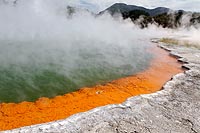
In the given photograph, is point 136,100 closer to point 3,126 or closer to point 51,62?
point 3,126

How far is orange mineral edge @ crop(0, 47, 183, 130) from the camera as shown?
676 cm

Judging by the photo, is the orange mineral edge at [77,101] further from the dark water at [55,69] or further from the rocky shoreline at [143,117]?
the rocky shoreline at [143,117]

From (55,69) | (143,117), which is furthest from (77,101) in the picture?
(55,69)

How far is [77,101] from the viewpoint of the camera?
26.1ft

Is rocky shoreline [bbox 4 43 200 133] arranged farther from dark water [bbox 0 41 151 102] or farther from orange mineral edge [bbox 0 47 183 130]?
dark water [bbox 0 41 151 102]

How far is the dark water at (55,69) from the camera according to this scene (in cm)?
869

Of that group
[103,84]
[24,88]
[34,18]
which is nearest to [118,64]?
[103,84]

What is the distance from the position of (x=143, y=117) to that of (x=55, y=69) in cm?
547

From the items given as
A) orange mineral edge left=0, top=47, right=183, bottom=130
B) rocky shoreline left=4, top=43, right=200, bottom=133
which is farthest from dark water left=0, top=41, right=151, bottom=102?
rocky shoreline left=4, top=43, right=200, bottom=133

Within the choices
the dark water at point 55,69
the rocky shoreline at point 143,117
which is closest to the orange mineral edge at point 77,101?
the dark water at point 55,69

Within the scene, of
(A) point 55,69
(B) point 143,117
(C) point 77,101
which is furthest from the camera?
(A) point 55,69

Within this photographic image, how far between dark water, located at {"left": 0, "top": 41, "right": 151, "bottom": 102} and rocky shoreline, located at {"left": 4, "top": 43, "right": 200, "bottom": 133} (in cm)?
242

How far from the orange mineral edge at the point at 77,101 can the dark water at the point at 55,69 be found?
1.40 ft

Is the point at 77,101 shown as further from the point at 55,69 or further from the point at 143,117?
the point at 55,69
